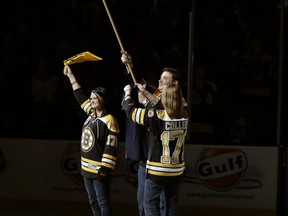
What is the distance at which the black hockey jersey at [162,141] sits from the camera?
6477 millimetres

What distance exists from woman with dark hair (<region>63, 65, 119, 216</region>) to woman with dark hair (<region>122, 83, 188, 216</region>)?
1.95ft

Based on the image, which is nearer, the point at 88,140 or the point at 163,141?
the point at 163,141

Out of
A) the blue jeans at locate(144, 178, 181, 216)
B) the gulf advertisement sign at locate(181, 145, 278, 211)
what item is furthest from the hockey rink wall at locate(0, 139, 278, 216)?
the blue jeans at locate(144, 178, 181, 216)

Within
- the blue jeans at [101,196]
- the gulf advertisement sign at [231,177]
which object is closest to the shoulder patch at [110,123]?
the blue jeans at [101,196]

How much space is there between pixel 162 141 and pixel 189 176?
247 centimetres

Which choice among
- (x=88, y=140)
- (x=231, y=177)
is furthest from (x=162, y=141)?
(x=231, y=177)

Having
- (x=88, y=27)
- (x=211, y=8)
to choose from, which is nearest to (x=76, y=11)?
(x=88, y=27)

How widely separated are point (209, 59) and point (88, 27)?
74.1 inches

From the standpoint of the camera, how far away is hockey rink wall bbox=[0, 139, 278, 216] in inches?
347

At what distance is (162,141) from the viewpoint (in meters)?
6.49

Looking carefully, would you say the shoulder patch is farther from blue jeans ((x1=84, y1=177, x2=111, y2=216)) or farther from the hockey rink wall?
the hockey rink wall

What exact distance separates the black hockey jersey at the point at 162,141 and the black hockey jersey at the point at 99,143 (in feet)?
2.06

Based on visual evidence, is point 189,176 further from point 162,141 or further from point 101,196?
point 162,141

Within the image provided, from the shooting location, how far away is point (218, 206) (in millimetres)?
8828
